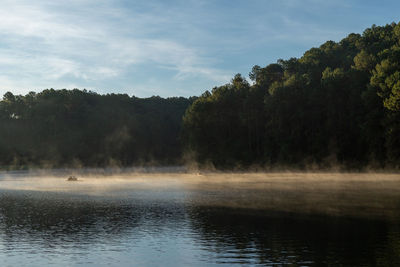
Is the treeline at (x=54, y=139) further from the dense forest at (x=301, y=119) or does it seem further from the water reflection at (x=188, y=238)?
the water reflection at (x=188, y=238)

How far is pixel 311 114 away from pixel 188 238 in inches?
3251

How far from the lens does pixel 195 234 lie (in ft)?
106

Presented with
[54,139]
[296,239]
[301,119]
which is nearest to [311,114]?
[301,119]

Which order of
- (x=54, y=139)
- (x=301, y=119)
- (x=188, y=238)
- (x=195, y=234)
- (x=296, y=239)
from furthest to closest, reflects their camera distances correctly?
(x=54, y=139), (x=301, y=119), (x=195, y=234), (x=188, y=238), (x=296, y=239)

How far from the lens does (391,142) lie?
8894cm

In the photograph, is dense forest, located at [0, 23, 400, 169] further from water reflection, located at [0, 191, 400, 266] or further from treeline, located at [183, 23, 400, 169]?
water reflection, located at [0, 191, 400, 266]

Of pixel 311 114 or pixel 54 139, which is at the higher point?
pixel 311 114

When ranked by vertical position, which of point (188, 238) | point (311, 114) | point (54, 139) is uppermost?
point (311, 114)

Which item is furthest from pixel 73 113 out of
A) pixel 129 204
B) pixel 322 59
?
pixel 129 204

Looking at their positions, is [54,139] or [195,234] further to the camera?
[54,139]

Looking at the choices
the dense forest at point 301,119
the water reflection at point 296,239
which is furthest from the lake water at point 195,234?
the dense forest at point 301,119

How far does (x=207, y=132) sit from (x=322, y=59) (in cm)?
3731

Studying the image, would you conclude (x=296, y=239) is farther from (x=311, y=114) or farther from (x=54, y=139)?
(x=54, y=139)

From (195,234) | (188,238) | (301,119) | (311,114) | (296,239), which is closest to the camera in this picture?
(296,239)
